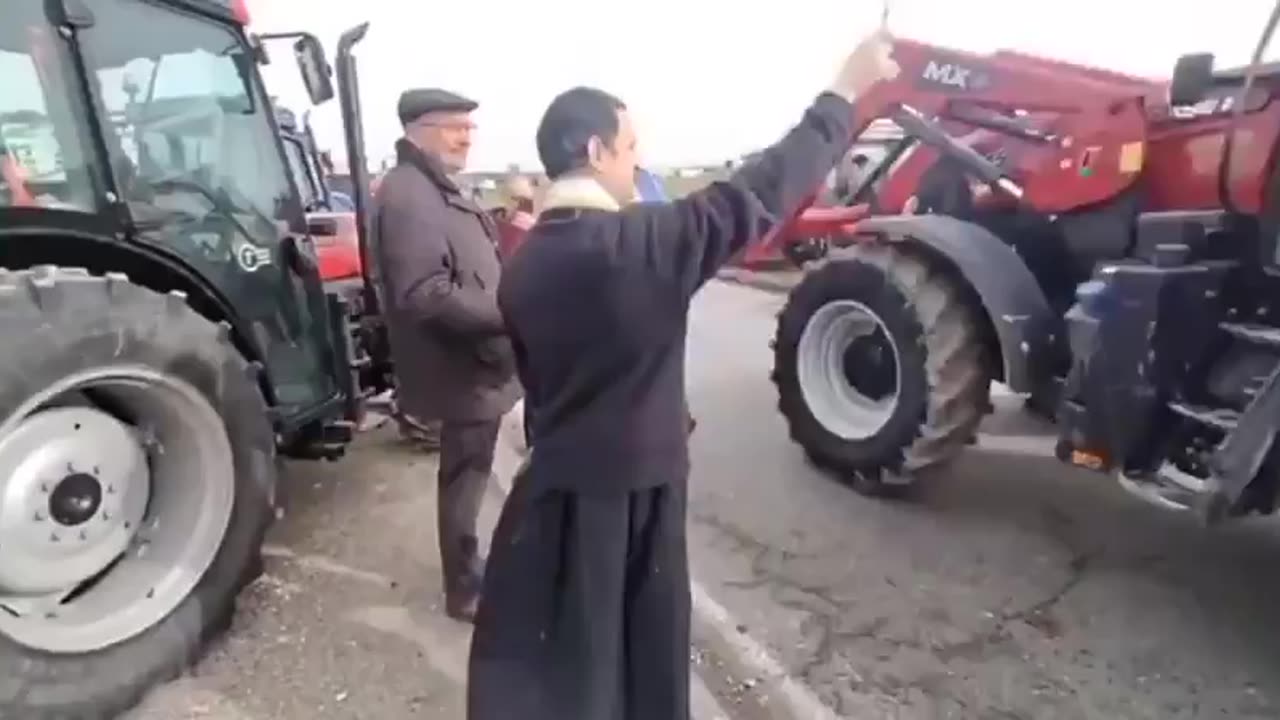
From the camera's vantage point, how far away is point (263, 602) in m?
3.26

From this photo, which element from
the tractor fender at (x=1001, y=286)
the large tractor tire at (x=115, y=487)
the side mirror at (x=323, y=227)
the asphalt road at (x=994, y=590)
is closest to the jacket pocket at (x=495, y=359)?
the large tractor tire at (x=115, y=487)

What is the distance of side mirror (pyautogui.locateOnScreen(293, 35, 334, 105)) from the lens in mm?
3998

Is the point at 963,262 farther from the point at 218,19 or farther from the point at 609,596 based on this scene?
the point at 218,19

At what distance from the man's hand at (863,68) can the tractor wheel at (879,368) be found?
1.93 meters

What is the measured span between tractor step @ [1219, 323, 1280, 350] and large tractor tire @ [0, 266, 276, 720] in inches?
109

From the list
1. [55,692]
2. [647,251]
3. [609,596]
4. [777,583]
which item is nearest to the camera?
[647,251]

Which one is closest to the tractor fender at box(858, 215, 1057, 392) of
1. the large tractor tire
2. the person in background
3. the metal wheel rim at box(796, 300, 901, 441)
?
the metal wheel rim at box(796, 300, 901, 441)

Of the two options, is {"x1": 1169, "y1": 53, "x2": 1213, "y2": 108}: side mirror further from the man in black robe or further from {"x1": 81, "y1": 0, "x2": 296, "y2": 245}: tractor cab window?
{"x1": 81, "y1": 0, "x2": 296, "y2": 245}: tractor cab window

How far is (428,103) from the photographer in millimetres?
2914

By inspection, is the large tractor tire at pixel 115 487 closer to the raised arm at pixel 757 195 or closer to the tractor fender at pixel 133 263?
the tractor fender at pixel 133 263

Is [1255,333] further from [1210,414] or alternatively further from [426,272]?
[426,272]

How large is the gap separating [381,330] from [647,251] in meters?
2.76

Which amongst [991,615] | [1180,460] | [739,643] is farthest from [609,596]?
[1180,460]

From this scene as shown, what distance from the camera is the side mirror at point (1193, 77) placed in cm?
327
